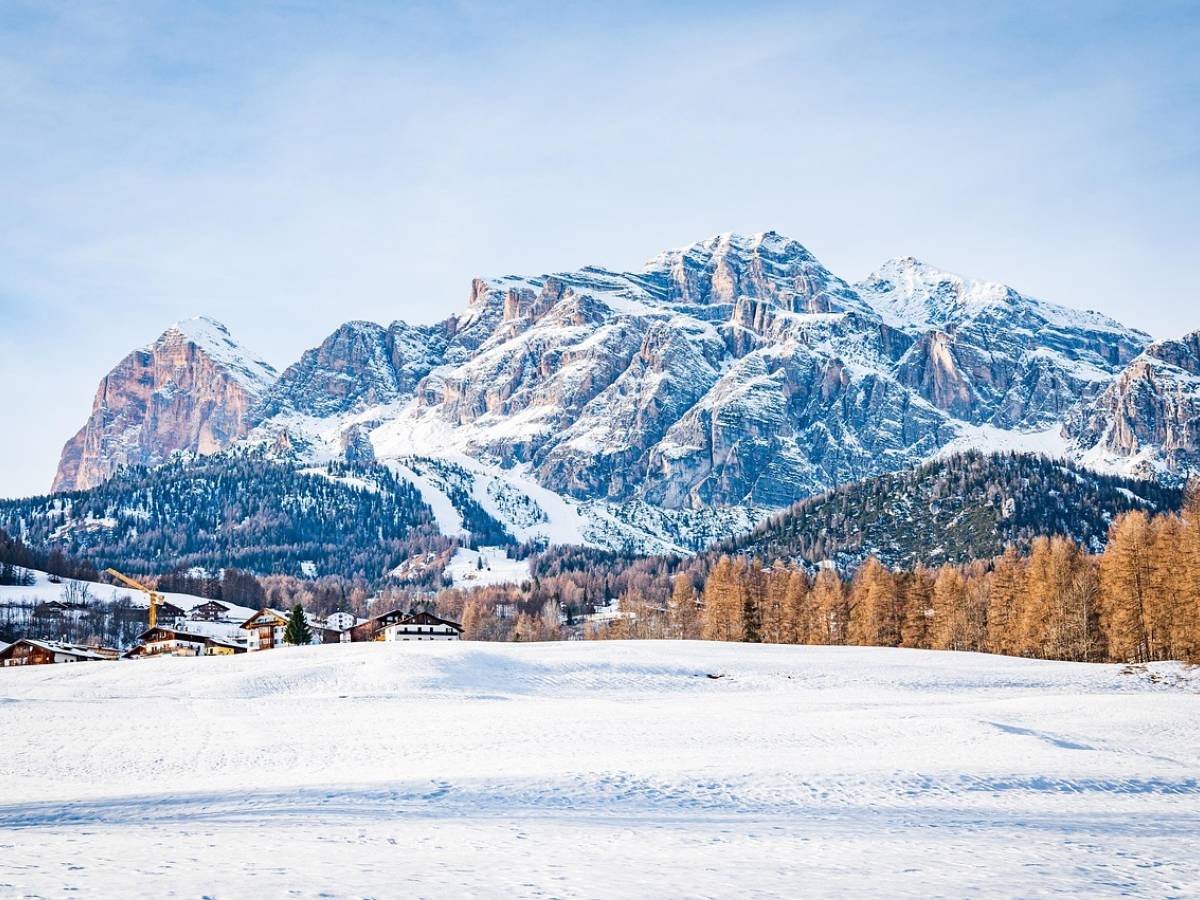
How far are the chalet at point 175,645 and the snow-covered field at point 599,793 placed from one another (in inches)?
3463

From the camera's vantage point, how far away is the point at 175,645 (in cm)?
15438

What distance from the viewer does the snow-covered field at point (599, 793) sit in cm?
1964

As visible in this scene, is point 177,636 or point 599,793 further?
point 177,636

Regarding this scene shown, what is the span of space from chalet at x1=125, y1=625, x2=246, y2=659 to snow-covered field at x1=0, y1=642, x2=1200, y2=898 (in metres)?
88.0

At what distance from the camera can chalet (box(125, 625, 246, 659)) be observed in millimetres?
152875

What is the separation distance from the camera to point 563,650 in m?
89.2

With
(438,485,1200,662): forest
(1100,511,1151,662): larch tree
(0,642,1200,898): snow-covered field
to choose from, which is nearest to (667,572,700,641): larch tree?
(438,485,1200,662): forest

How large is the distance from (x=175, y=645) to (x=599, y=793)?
140859 mm

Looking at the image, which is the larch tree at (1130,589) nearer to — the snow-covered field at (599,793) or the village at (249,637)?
the snow-covered field at (599,793)

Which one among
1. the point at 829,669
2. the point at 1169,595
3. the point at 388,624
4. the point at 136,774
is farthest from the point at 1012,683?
the point at 388,624

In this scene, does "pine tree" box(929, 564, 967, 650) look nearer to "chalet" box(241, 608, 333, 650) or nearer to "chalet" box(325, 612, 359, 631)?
"chalet" box(241, 608, 333, 650)

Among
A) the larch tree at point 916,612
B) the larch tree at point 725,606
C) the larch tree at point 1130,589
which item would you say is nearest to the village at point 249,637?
the larch tree at point 725,606

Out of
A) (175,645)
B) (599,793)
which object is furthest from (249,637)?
(599,793)

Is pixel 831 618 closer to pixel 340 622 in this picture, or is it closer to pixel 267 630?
pixel 267 630
